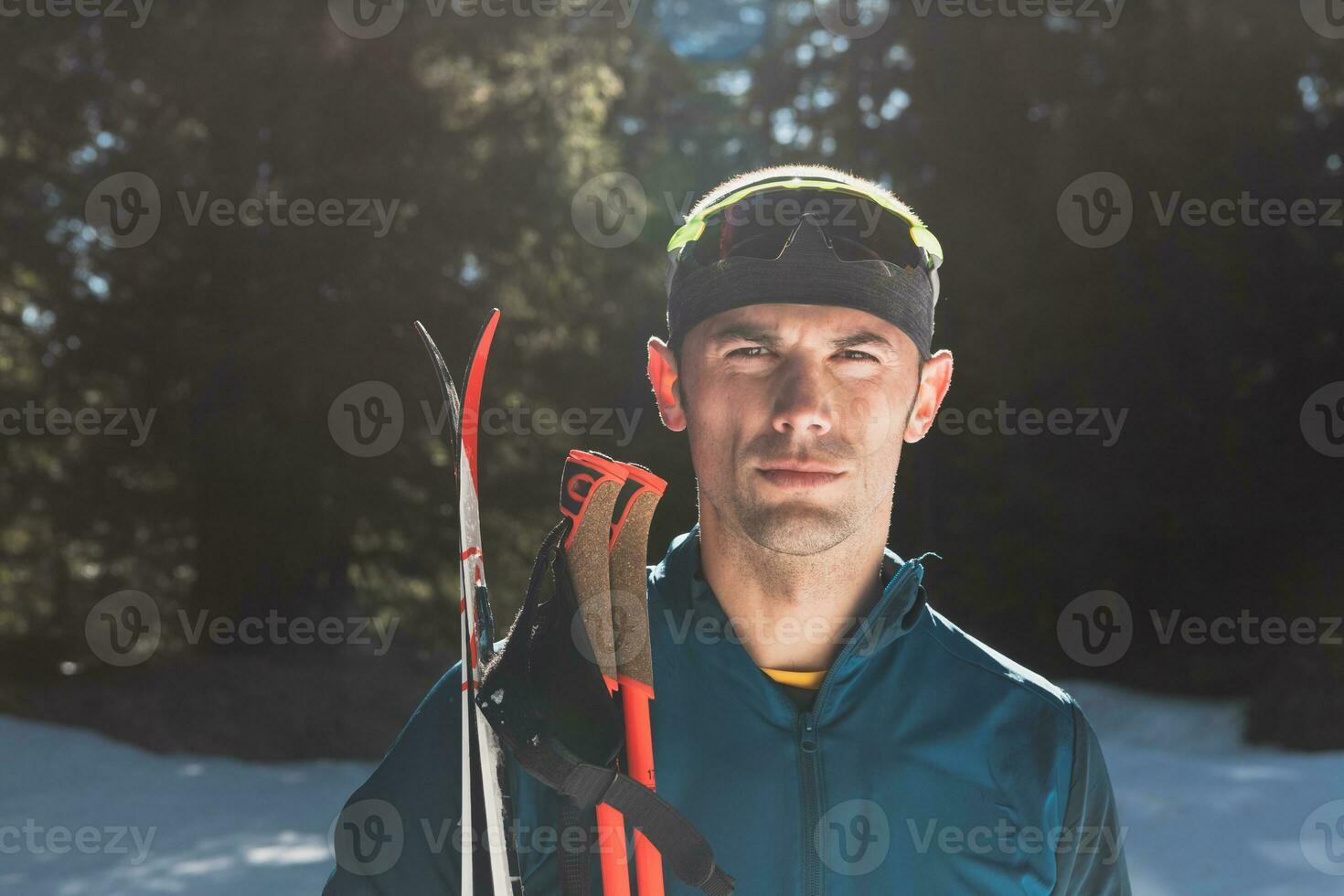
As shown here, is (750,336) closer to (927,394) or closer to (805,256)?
(805,256)

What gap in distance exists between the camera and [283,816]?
9.33m

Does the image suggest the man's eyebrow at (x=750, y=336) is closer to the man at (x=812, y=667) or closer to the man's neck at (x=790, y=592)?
the man at (x=812, y=667)

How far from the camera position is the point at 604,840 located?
2062 millimetres

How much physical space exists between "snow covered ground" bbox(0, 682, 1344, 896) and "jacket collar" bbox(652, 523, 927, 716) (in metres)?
6.18

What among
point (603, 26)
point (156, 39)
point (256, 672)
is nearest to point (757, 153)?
point (603, 26)

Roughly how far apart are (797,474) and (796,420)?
0.09 metres

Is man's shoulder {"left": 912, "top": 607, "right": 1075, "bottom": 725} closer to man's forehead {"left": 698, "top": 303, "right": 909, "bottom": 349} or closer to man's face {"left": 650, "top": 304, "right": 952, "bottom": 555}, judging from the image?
man's face {"left": 650, "top": 304, "right": 952, "bottom": 555}

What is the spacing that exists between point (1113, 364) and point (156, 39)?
31.2 ft

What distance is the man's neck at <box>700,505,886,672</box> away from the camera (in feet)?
7.47

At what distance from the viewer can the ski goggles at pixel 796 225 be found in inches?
92.0

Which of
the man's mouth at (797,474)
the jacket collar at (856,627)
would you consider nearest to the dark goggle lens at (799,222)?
the man's mouth at (797,474)

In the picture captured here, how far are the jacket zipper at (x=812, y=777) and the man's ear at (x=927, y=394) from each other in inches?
13.0

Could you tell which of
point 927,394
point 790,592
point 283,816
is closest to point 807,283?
point 927,394

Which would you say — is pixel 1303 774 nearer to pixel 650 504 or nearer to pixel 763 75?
pixel 650 504
